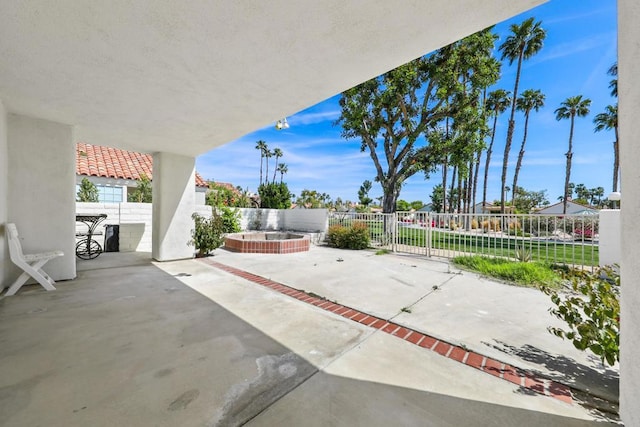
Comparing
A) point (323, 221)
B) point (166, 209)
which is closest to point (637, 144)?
point (166, 209)

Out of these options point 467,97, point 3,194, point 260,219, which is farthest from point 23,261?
point 467,97

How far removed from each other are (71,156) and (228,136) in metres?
3.09

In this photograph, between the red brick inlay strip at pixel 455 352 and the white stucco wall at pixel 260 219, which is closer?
the red brick inlay strip at pixel 455 352

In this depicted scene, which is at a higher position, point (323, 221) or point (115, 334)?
point (323, 221)

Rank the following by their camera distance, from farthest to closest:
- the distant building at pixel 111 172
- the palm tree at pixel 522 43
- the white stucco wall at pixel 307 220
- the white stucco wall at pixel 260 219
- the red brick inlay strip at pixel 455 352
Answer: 1. the palm tree at pixel 522 43
2. the white stucco wall at pixel 260 219
3. the white stucco wall at pixel 307 220
4. the distant building at pixel 111 172
5. the red brick inlay strip at pixel 455 352

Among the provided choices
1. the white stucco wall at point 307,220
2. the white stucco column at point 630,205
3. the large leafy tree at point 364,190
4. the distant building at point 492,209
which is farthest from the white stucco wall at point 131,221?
the large leafy tree at point 364,190

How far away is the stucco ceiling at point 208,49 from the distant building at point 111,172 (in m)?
7.84

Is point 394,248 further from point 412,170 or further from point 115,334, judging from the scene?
point 115,334

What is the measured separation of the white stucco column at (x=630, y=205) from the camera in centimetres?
132

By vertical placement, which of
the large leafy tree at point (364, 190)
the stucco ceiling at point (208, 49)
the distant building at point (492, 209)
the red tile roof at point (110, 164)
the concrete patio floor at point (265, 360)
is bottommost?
the concrete patio floor at point (265, 360)

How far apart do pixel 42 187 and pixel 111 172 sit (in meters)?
8.05

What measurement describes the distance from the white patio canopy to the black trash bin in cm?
387

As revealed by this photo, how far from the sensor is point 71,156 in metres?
5.02

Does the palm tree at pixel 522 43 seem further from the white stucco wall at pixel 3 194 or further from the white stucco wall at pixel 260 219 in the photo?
the white stucco wall at pixel 3 194
